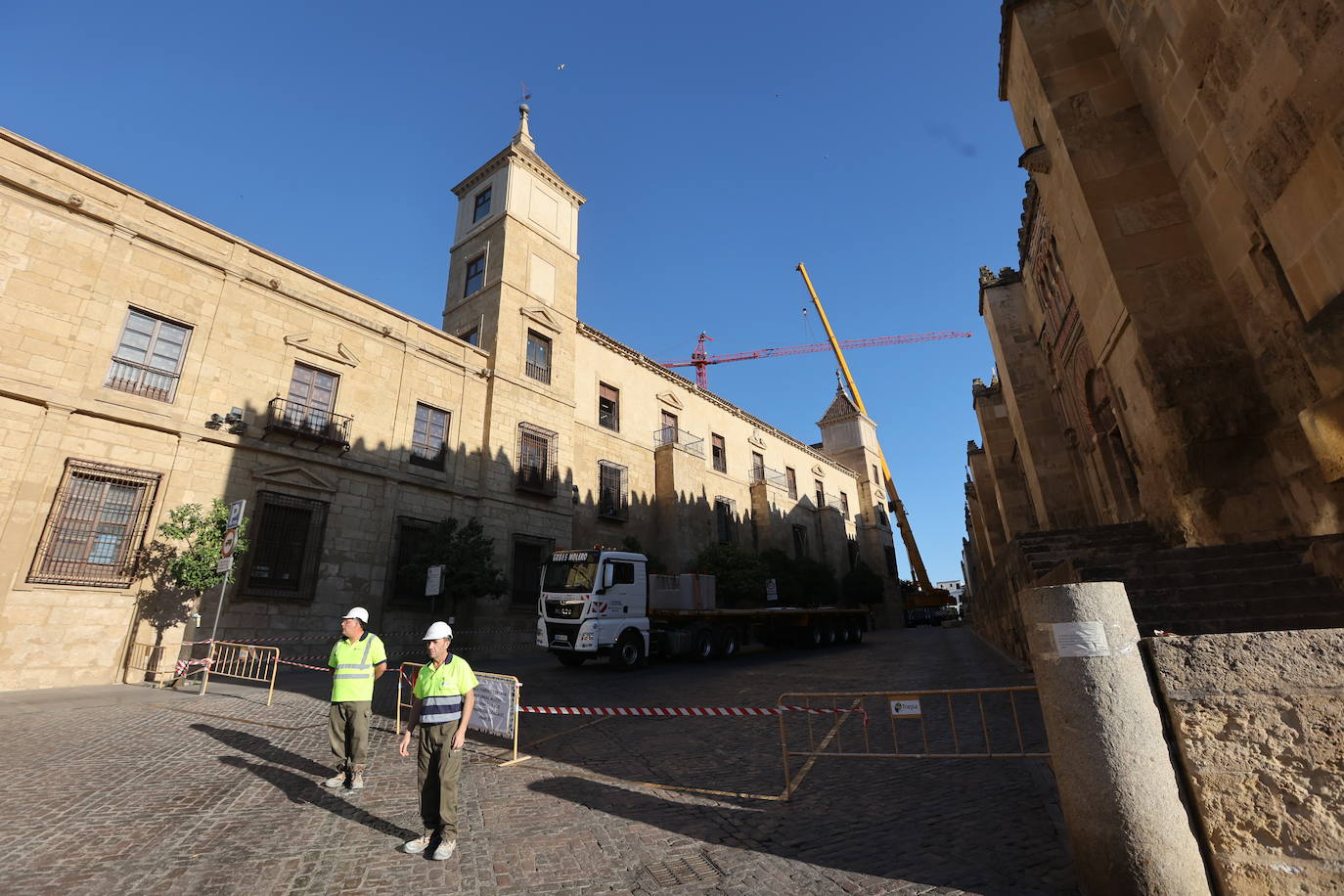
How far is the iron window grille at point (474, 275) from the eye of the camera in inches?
850

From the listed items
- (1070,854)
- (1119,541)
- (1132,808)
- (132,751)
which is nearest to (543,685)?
(132,751)

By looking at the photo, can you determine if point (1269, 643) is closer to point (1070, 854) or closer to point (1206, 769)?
point (1206, 769)

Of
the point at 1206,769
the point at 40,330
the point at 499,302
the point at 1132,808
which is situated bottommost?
the point at 1132,808

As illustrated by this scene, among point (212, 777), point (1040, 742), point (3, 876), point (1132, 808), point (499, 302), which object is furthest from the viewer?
point (499, 302)

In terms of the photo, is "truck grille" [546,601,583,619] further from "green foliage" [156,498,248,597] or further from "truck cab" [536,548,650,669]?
"green foliage" [156,498,248,597]

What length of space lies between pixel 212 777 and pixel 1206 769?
7.46m

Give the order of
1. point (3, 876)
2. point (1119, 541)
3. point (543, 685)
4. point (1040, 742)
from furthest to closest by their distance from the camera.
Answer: point (543, 685) < point (1119, 541) < point (1040, 742) < point (3, 876)

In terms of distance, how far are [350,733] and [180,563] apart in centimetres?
914

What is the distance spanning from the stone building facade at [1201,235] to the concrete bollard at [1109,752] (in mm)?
6279

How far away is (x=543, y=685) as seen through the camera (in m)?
11.1

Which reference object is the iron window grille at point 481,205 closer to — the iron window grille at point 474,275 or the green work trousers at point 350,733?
the iron window grille at point 474,275

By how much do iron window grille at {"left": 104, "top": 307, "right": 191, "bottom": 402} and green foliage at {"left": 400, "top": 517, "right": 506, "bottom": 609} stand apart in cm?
653

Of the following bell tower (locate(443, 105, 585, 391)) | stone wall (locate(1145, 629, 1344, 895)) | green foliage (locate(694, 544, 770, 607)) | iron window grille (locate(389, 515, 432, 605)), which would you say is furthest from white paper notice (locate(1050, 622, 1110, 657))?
green foliage (locate(694, 544, 770, 607))

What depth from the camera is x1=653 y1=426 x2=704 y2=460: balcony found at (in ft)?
88.5
